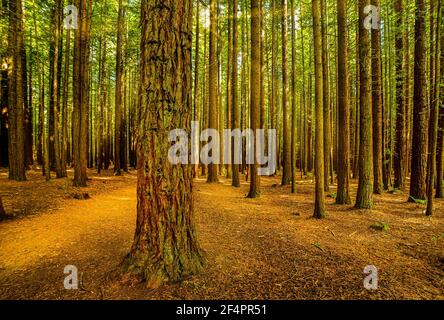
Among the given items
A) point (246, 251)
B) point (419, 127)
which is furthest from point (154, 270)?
point (419, 127)

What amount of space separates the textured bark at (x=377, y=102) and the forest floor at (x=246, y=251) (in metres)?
2.50

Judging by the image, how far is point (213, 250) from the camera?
4.12 m

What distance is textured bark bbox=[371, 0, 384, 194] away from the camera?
27.3 feet

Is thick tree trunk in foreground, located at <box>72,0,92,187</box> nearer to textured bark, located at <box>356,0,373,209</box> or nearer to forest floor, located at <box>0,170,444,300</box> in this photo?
forest floor, located at <box>0,170,444,300</box>

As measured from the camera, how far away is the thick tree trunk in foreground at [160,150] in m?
3.04

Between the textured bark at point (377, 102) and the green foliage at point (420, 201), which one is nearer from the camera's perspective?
the green foliage at point (420, 201)

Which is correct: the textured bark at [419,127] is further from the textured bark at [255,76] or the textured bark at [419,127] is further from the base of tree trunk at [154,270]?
the base of tree trunk at [154,270]

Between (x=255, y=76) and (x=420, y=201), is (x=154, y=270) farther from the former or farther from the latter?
(x=420, y=201)

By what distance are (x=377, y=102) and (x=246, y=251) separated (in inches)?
330

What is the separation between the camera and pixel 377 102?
9.14 metres

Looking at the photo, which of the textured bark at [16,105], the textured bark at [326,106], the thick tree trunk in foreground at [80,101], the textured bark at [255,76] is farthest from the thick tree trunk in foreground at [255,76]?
the textured bark at [16,105]
